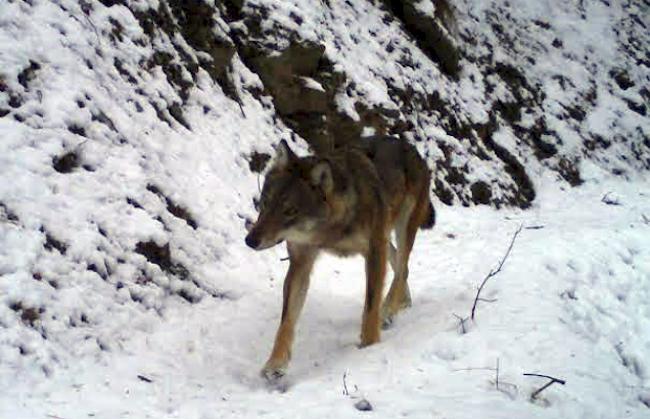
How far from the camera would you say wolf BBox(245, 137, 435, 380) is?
5.14 metres

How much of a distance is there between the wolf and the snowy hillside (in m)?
0.33

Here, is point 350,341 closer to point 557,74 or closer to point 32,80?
point 32,80

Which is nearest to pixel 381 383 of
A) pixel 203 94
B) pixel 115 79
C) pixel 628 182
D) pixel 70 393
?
pixel 70 393

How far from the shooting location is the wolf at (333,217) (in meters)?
5.14

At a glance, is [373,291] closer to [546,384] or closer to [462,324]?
[462,324]

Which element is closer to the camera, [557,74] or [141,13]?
[141,13]

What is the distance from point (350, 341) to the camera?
602 cm

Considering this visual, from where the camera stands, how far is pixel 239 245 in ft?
24.1

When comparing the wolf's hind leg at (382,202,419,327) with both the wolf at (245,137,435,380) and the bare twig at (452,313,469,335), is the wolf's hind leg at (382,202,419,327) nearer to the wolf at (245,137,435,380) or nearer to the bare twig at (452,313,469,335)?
the wolf at (245,137,435,380)

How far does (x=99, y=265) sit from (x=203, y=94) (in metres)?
4.13

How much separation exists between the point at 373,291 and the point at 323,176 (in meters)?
1.20

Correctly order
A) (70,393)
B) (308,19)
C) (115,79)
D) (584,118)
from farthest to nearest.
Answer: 1. (584,118)
2. (308,19)
3. (115,79)
4. (70,393)

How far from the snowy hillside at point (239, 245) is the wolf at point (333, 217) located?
33 cm

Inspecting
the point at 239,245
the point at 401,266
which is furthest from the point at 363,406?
the point at 239,245
